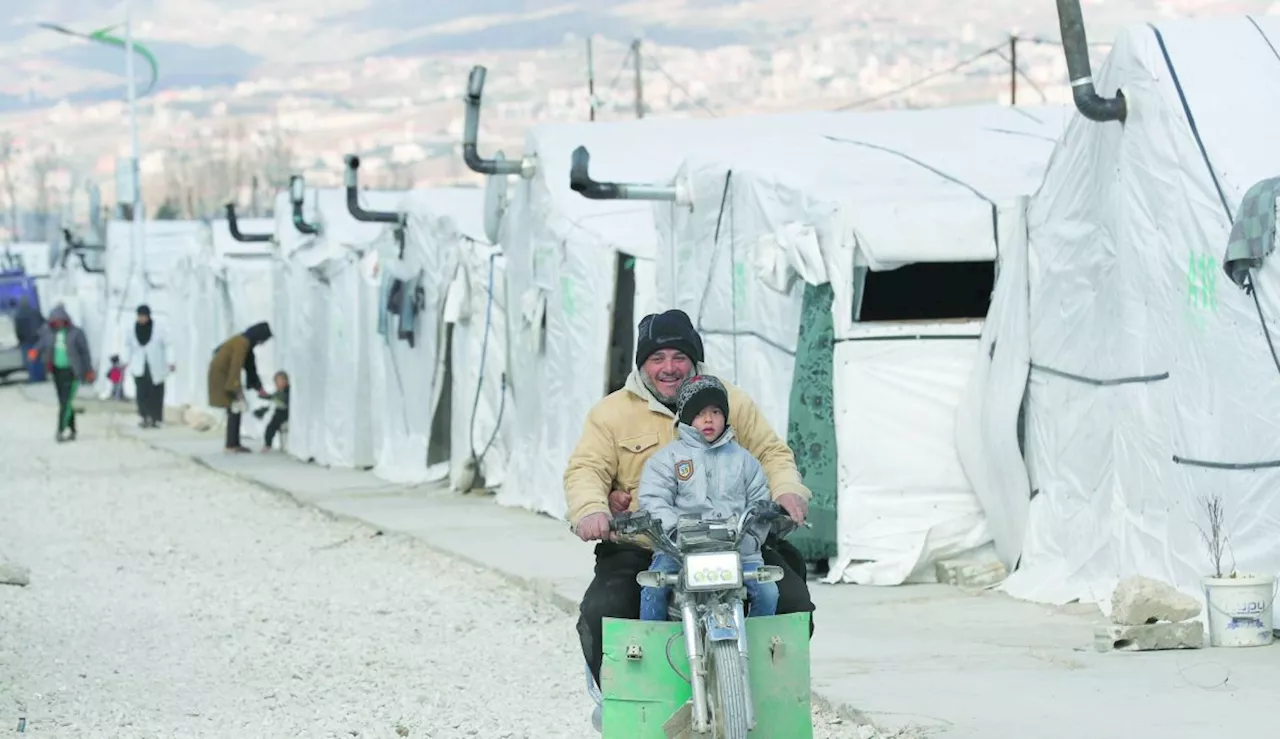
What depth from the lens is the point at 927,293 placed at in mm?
13867

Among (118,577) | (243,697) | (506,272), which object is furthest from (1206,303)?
(506,272)

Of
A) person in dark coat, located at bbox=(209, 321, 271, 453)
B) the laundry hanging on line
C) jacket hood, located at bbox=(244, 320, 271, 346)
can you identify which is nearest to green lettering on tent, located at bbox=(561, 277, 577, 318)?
the laundry hanging on line

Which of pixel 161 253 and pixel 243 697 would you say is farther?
pixel 161 253

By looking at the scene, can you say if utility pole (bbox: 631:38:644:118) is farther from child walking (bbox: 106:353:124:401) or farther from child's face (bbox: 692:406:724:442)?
child's face (bbox: 692:406:724:442)

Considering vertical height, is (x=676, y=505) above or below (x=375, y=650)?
A: above

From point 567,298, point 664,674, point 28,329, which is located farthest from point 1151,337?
point 28,329

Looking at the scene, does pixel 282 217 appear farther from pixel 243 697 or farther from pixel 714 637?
pixel 714 637

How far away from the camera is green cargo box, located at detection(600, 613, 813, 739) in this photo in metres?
6.13

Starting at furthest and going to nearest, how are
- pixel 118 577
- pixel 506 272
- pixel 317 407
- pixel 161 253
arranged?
pixel 161 253
pixel 317 407
pixel 506 272
pixel 118 577

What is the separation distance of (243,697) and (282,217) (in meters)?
17.0

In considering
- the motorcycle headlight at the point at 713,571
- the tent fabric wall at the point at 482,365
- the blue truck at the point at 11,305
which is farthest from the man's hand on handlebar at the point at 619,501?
the blue truck at the point at 11,305

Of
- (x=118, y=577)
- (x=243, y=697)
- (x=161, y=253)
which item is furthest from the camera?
(x=161, y=253)

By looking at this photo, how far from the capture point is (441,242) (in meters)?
20.3

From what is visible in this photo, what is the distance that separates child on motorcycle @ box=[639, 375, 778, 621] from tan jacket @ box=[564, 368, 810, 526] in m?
→ 0.20
